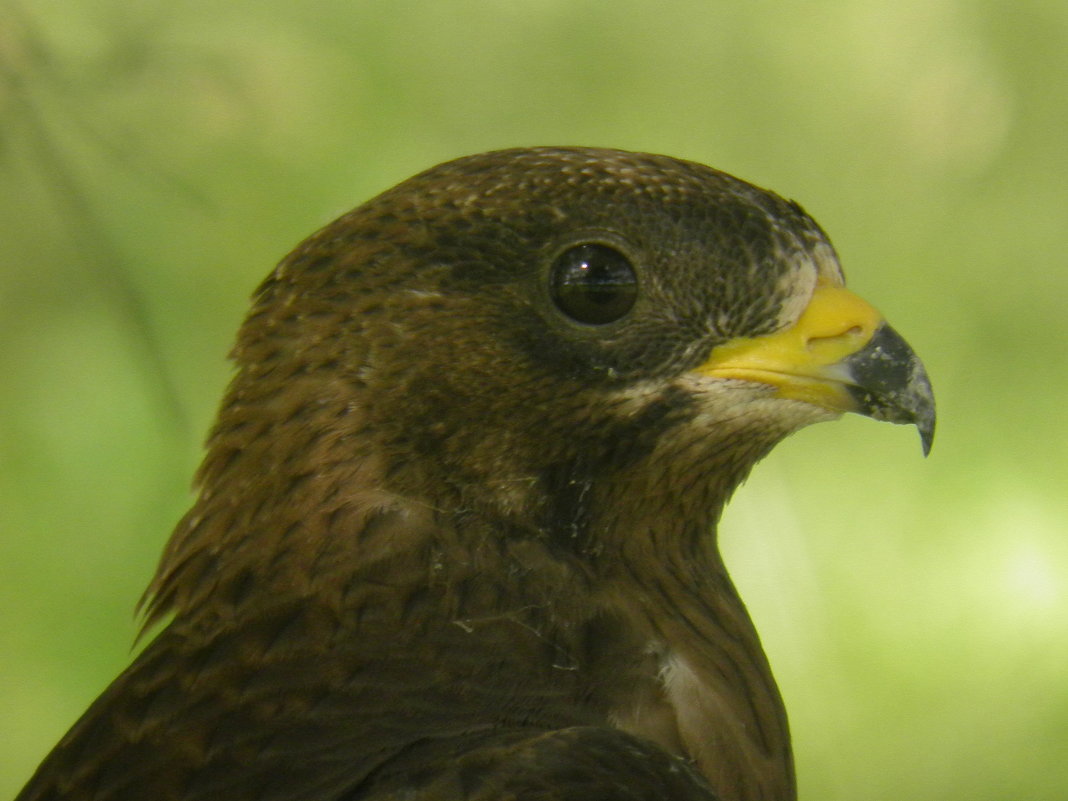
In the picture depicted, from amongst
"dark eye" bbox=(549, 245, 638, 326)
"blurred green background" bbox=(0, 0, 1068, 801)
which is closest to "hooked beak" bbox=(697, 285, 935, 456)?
"dark eye" bbox=(549, 245, 638, 326)

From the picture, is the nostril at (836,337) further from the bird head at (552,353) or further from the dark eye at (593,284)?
the dark eye at (593,284)

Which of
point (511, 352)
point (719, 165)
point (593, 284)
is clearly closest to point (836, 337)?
point (593, 284)

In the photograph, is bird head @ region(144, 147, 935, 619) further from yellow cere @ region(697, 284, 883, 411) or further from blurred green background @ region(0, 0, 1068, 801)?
blurred green background @ region(0, 0, 1068, 801)

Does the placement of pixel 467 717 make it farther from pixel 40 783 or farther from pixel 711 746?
pixel 40 783

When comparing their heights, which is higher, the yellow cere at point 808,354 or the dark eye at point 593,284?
the dark eye at point 593,284

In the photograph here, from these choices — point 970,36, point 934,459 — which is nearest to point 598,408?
point 934,459

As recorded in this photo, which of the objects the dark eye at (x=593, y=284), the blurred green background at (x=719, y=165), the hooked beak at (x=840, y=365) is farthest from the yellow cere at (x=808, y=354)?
the blurred green background at (x=719, y=165)
